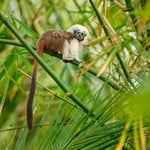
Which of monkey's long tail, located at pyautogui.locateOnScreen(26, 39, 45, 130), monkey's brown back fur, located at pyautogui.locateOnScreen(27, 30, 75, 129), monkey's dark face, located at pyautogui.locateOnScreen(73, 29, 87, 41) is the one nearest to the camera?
monkey's long tail, located at pyautogui.locateOnScreen(26, 39, 45, 130)

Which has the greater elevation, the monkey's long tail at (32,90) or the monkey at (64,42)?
the monkey at (64,42)

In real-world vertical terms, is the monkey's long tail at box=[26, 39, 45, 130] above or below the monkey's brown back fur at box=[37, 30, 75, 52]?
below

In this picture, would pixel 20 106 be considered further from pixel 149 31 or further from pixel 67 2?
pixel 149 31

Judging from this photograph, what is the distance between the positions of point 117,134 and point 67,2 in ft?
6.56

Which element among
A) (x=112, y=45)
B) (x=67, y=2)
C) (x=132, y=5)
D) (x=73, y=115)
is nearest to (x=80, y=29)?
(x=132, y=5)

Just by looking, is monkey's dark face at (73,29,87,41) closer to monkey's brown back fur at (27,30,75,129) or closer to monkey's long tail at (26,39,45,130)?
monkey's brown back fur at (27,30,75,129)

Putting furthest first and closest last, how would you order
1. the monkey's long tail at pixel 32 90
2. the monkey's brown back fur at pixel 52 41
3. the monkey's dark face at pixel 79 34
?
1. the monkey's dark face at pixel 79 34
2. the monkey's brown back fur at pixel 52 41
3. the monkey's long tail at pixel 32 90

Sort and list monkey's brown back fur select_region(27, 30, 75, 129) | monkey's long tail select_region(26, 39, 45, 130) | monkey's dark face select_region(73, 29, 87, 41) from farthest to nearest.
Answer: monkey's dark face select_region(73, 29, 87, 41) < monkey's brown back fur select_region(27, 30, 75, 129) < monkey's long tail select_region(26, 39, 45, 130)

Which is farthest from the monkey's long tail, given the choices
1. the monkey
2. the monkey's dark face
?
the monkey's dark face

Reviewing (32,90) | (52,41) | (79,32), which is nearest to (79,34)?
(79,32)

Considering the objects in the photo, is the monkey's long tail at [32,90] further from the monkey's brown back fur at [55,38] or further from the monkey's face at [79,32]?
the monkey's face at [79,32]

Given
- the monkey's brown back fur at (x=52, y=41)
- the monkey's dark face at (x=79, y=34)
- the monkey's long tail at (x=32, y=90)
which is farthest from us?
the monkey's dark face at (x=79, y=34)

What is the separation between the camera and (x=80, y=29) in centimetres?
199

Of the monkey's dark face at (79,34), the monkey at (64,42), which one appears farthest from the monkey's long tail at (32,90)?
the monkey's dark face at (79,34)
